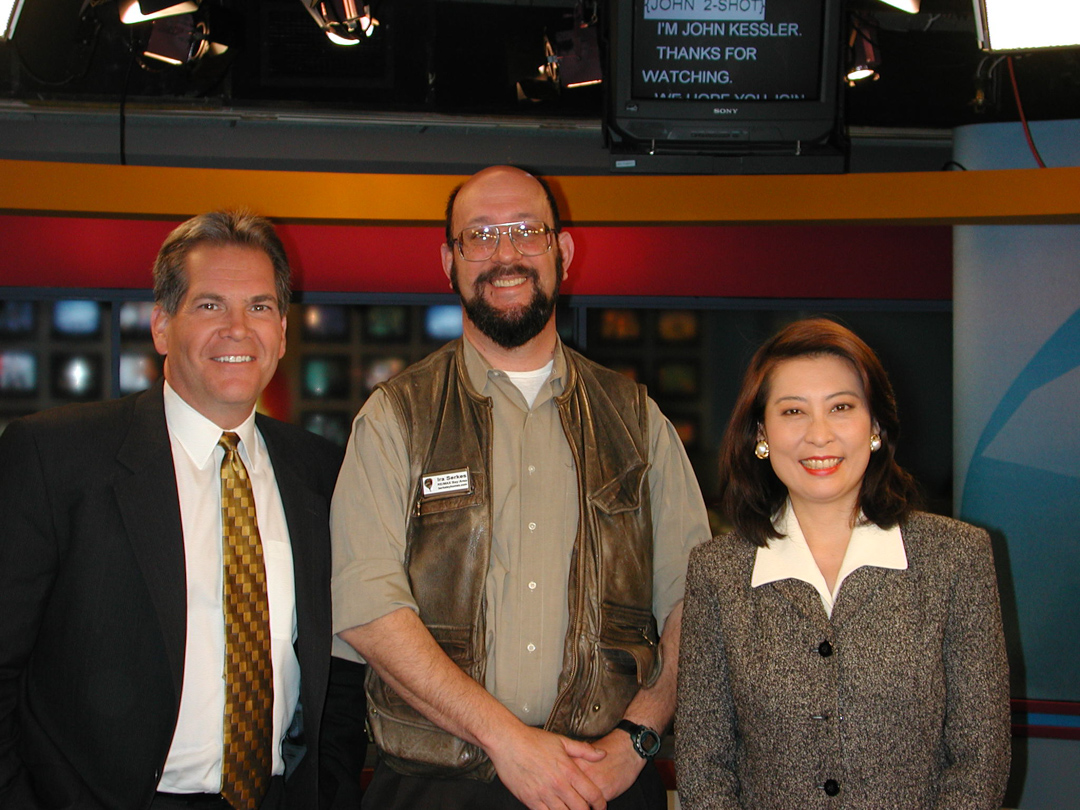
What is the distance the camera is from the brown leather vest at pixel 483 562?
206 centimetres

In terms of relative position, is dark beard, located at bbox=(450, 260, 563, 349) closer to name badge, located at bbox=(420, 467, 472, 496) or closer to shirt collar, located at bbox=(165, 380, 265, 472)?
name badge, located at bbox=(420, 467, 472, 496)

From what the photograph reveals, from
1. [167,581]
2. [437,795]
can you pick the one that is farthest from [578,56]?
[437,795]

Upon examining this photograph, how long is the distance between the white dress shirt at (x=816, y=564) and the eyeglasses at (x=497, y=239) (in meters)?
0.88

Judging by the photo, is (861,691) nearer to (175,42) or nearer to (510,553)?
(510,553)

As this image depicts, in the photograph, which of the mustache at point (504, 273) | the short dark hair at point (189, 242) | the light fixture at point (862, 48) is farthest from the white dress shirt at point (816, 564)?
the light fixture at point (862, 48)

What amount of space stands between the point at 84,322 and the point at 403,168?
79.5 inches

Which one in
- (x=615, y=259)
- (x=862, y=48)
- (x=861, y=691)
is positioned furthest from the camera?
(x=615, y=259)

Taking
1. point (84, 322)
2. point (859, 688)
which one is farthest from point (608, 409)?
point (84, 322)

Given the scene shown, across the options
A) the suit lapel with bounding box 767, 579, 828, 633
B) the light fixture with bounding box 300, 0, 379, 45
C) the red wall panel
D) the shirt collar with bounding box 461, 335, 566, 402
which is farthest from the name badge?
the red wall panel

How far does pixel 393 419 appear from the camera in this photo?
2.16 metres

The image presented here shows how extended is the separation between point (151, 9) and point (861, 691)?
3.62 metres

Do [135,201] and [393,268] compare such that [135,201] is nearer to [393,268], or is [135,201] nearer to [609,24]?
[393,268]

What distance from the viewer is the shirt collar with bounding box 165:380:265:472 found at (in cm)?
207

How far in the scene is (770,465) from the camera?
2.00 m
